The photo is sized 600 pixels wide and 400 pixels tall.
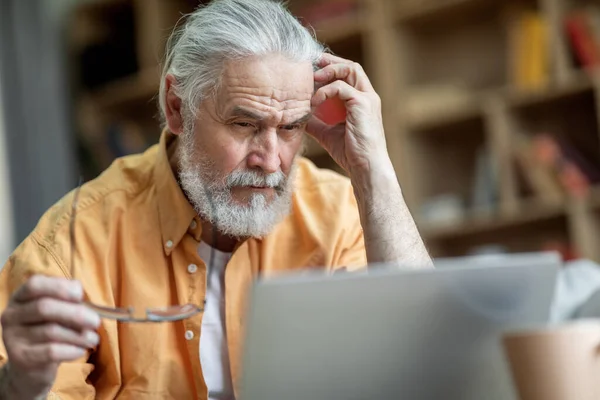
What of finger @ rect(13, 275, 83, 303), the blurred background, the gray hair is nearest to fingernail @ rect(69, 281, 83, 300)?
finger @ rect(13, 275, 83, 303)

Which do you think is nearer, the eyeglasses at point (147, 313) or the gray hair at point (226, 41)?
the eyeglasses at point (147, 313)

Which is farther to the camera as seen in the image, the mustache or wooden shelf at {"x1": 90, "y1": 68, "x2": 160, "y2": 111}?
wooden shelf at {"x1": 90, "y1": 68, "x2": 160, "y2": 111}

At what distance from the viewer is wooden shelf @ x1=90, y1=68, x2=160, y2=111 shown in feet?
13.1

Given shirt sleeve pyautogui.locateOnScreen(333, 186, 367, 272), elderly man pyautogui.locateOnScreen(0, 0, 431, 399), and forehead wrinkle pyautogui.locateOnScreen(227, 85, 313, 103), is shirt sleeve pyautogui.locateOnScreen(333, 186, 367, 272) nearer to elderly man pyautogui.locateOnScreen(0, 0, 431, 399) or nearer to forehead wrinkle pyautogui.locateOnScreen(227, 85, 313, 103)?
elderly man pyautogui.locateOnScreen(0, 0, 431, 399)

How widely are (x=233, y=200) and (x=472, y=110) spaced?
1.93m

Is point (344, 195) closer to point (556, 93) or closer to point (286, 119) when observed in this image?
point (286, 119)

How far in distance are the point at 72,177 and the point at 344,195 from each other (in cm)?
244

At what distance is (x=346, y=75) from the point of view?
1689 mm

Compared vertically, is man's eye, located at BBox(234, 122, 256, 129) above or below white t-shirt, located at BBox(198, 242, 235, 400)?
above

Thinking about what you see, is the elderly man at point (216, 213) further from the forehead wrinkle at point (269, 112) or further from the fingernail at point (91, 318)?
the fingernail at point (91, 318)

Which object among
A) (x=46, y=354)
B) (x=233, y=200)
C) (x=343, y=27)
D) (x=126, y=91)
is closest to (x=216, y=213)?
(x=233, y=200)

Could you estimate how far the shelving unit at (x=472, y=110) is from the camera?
3176 mm

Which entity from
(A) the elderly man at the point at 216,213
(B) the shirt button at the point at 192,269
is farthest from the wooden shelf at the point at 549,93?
(B) the shirt button at the point at 192,269

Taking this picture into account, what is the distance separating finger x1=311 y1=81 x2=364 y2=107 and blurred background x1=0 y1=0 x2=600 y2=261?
1.26 meters
